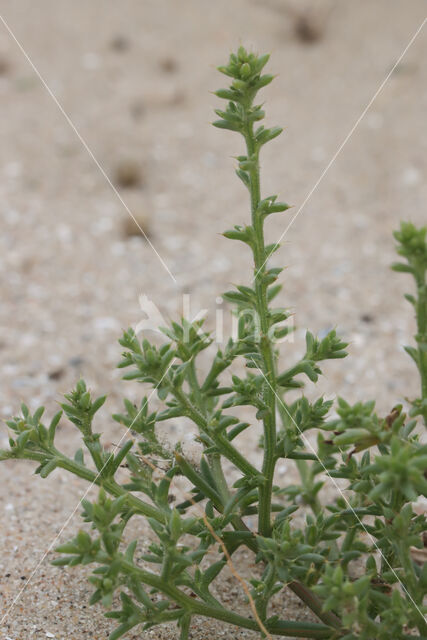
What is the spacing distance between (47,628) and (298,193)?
2.76m

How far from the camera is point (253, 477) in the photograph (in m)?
1.71

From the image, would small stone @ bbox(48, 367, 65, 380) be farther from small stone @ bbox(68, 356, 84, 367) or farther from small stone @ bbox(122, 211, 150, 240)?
small stone @ bbox(122, 211, 150, 240)

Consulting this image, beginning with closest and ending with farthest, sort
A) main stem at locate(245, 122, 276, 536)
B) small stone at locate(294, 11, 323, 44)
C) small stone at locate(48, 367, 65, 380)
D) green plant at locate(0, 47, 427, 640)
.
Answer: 1. green plant at locate(0, 47, 427, 640)
2. main stem at locate(245, 122, 276, 536)
3. small stone at locate(48, 367, 65, 380)
4. small stone at locate(294, 11, 323, 44)

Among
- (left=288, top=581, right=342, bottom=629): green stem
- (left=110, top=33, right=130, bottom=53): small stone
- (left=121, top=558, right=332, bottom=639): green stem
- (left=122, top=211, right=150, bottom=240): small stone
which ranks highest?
(left=110, top=33, right=130, bottom=53): small stone

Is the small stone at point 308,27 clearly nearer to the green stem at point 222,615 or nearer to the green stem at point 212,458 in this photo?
the green stem at point 212,458

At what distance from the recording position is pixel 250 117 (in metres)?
1.59

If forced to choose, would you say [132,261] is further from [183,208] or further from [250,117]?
[250,117]

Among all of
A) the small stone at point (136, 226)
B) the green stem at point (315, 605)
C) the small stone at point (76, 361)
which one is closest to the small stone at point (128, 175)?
the small stone at point (136, 226)

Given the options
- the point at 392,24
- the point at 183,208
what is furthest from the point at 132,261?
the point at 392,24

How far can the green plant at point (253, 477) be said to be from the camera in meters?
1.44

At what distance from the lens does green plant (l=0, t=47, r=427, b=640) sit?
1442 millimetres

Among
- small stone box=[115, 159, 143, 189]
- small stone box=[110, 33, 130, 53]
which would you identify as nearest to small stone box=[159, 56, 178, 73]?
small stone box=[110, 33, 130, 53]

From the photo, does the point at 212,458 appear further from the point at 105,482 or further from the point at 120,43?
the point at 120,43

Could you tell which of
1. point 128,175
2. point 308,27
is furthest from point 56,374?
point 308,27
